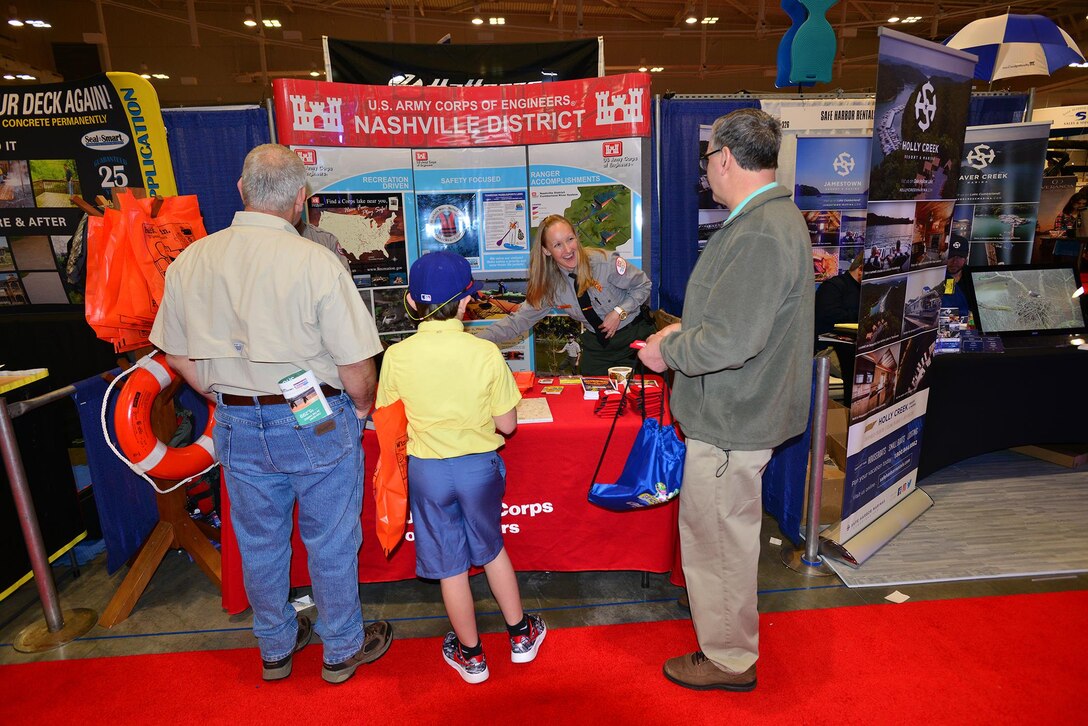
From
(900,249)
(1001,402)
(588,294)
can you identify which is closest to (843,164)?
(1001,402)

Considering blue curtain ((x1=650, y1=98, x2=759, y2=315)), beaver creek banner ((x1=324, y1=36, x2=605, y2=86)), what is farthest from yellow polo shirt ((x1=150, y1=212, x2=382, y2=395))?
blue curtain ((x1=650, y1=98, x2=759, y2=315))

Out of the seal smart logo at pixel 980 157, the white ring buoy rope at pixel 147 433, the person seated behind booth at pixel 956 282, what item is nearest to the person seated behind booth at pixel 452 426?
the white ring buoy rope at pixel 147 433

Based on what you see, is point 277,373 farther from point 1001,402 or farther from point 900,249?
point 1001,402

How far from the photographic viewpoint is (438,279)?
1.75 meters

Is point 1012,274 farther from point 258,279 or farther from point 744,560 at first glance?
point 258,279

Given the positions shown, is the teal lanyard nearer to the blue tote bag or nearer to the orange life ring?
the blue tote bag

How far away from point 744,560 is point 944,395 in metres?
2.26

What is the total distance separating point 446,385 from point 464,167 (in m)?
2.97

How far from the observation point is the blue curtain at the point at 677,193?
180 inches

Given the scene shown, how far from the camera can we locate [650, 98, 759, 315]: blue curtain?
4.57 m

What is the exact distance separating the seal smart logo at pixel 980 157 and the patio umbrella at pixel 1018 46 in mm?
519

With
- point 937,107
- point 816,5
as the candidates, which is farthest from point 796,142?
point 937,107

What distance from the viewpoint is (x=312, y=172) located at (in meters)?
4.15

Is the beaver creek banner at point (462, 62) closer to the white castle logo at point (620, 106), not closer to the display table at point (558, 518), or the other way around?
the white castle logo at point (620, 106)
